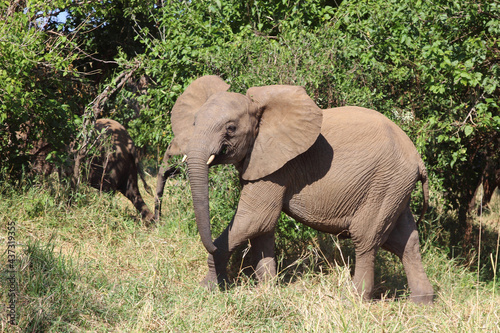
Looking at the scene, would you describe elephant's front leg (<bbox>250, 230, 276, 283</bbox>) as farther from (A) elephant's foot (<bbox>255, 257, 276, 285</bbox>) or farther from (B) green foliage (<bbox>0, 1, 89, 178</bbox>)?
(B) green foliage (<bbox>0, 1, 89, 178</bbox>)

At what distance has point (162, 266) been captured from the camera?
5711mm

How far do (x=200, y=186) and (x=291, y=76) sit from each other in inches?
83.0

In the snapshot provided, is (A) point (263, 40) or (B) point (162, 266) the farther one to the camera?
(A) point (263, 40)

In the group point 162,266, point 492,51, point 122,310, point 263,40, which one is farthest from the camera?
point 263,40

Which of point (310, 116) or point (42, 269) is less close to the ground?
point (310, 116)

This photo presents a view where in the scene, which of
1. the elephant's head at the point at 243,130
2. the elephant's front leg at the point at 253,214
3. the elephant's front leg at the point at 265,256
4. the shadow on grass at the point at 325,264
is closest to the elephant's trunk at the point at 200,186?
the elephant's head at the point at 243,130

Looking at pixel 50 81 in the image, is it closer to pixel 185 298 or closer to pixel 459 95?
pixel 185 298

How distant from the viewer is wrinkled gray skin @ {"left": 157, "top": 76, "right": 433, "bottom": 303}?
15.3ft

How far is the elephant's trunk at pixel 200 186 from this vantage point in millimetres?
4344

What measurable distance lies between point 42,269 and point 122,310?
0.78 metres

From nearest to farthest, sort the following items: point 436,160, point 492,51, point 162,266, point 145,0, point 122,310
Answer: point 122,310
point 162,266
point 492,51
point 436,160
point 145,0

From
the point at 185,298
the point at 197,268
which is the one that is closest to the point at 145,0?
the point at 197,268

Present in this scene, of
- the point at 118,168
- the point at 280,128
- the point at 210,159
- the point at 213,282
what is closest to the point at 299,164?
the point at 280,128

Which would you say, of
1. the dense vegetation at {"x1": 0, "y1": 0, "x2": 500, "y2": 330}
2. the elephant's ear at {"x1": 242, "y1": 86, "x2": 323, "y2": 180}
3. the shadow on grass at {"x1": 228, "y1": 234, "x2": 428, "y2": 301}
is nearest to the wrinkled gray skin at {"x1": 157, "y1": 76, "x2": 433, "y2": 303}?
the elephant's ear at {"x1": 242, "y1": 86, "x2": 323, "y2": 180}
